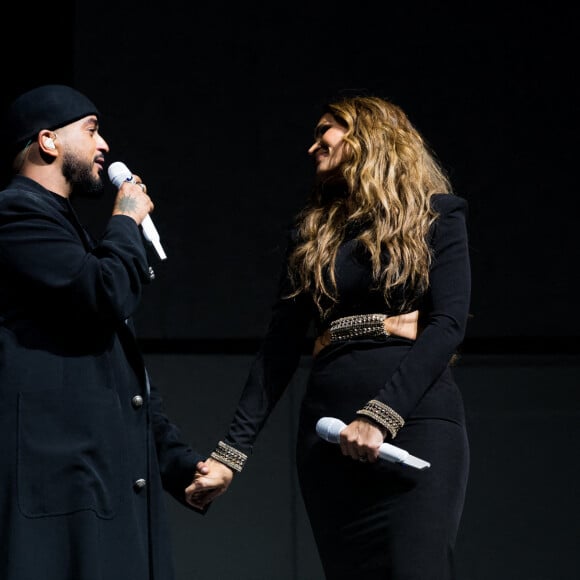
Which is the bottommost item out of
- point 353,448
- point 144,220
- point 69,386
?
point 353,448

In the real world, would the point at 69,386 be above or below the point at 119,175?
below

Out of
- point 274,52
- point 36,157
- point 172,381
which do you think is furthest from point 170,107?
point 36,157

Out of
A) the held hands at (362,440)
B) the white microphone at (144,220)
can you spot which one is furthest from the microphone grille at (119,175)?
the held hands at (362,440)

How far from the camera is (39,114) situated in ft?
8.36

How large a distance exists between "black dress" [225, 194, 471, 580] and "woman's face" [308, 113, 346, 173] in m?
0.22

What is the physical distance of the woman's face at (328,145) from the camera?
2.66 meters

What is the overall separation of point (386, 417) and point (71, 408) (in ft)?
1.92

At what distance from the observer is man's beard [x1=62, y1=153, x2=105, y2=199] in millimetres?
2531

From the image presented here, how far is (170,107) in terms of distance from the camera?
4.07 meters

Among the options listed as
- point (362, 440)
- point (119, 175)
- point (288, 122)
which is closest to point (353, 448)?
point (362, 440)

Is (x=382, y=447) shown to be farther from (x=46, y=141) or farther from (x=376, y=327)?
(x=46, y=141)

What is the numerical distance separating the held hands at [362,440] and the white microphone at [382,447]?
0.01 metres

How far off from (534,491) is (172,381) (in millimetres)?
1215

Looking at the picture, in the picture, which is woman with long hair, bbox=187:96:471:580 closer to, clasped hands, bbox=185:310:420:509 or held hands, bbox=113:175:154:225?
clasped hands, bbox=185:310:420:509
